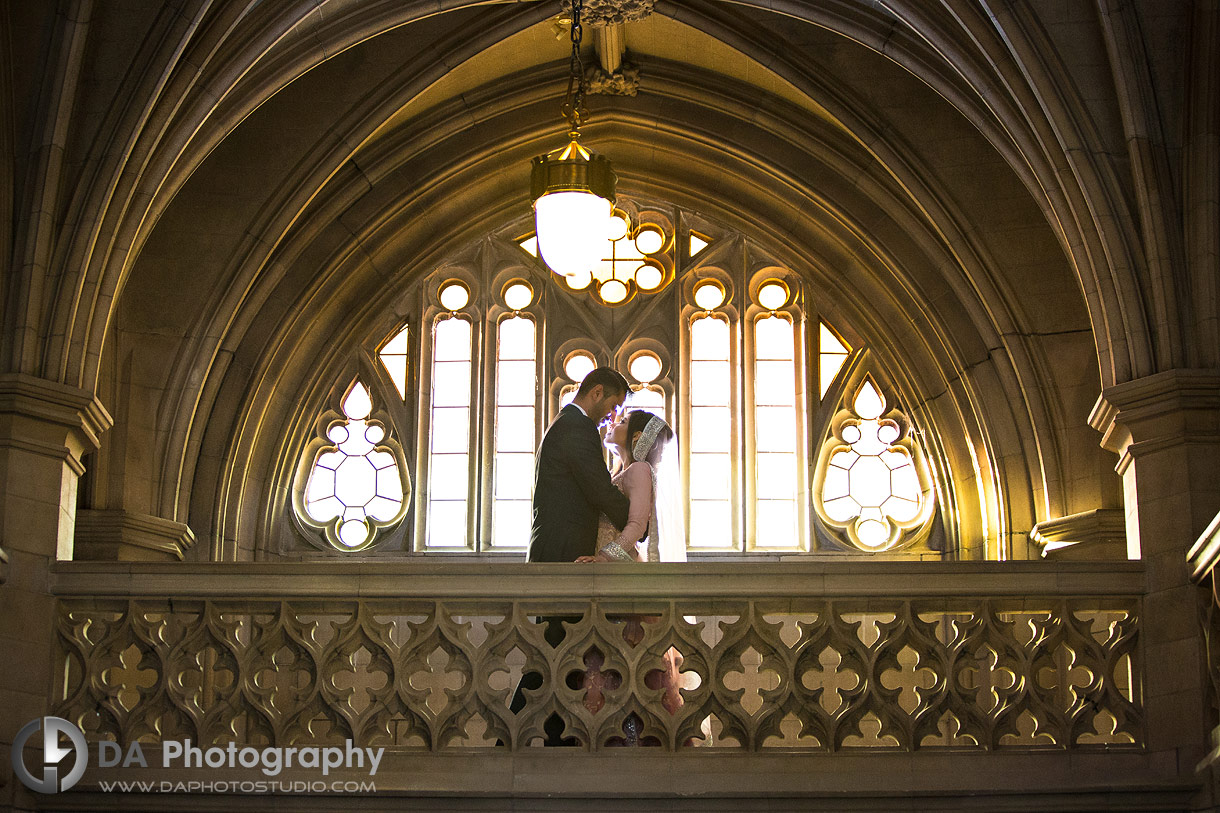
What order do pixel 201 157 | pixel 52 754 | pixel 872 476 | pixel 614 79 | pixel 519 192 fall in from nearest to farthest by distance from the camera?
pixel 52 754, pixel 201 157, pixel 614 79, pixel 872 476, pixel 519 192

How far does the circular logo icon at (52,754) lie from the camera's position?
8031mm

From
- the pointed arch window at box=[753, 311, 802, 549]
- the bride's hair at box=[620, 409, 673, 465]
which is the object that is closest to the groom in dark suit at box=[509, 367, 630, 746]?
the bride's hair at box=[620, 409, 673, 465]

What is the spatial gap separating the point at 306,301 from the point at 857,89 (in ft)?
12.7

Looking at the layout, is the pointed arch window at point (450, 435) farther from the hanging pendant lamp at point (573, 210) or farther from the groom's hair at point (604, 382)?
the groom's hair at point (604, 382)

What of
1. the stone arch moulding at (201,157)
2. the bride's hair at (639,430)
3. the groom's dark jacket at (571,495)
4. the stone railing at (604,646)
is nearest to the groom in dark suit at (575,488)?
the groom's dark jacket at (571,495)

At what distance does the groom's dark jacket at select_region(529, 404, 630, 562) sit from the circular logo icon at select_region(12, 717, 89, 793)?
2115 mm

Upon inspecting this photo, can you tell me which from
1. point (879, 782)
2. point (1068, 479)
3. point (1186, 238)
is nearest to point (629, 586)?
point (879, 782)

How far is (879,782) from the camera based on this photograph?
26.2ft

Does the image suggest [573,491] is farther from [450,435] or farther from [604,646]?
[450,435]

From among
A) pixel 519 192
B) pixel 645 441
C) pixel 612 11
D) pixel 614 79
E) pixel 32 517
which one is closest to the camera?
pixel 32 517

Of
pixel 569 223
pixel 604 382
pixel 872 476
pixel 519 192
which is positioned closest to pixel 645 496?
pixel 604 382

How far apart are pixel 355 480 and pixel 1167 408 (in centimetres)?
628

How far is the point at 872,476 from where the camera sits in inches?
519

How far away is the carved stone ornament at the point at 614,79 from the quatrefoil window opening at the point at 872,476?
Result: 2.60m
